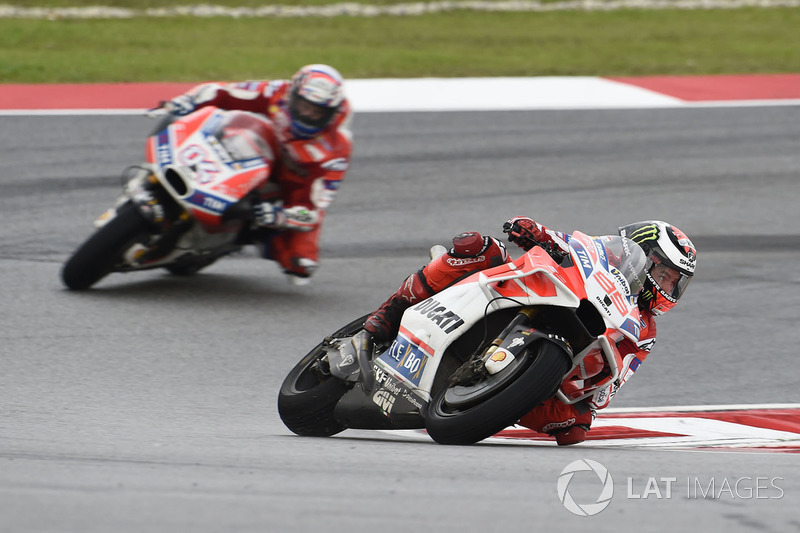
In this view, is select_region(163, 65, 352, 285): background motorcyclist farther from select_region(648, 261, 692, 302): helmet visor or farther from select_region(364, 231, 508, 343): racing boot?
select_region(648, 261, 692, 302): helmet visor

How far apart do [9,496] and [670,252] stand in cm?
272

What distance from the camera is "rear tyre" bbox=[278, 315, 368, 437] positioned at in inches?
184

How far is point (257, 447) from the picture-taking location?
4184mm

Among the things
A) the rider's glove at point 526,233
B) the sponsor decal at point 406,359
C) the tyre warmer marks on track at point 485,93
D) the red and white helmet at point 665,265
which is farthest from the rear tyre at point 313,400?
the tyre warmer marks on track at point 485,93

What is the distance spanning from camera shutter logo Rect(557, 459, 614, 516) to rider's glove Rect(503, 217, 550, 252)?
95 cm

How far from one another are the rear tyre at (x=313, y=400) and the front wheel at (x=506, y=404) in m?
0.65

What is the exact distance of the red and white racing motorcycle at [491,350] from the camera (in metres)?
4.05

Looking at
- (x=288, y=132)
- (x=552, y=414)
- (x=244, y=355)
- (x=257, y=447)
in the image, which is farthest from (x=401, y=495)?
(x=288, y=132)

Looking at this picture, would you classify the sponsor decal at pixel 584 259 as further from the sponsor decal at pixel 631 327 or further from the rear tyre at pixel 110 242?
the rear tyre at pixel 110 242

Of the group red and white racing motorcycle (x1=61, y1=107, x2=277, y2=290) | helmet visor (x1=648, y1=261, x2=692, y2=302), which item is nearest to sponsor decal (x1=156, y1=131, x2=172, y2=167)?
red and white racing motorcycle (x1=61, y1=107, x2=277, y2=290)

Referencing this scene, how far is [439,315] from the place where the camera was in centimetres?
446

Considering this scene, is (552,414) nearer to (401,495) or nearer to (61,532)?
(401,495)

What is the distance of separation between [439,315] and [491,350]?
14.8 inches

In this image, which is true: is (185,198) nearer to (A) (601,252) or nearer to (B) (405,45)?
(A) (601,252)
